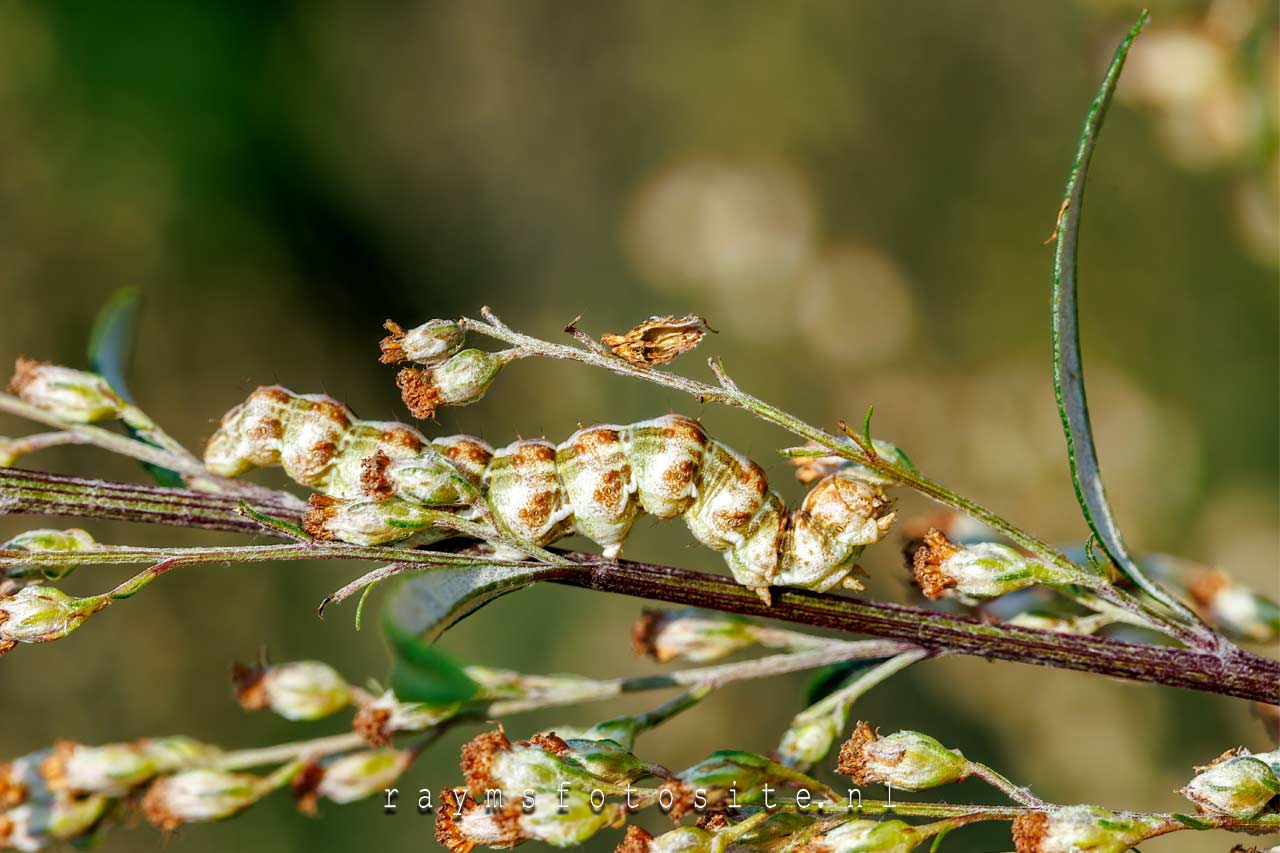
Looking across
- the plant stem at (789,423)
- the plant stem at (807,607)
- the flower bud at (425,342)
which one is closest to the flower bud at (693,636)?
the plant stem at (807,607)

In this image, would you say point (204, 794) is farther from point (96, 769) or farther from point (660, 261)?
point (660, 261)

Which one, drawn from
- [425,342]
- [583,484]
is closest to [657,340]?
[583,484]

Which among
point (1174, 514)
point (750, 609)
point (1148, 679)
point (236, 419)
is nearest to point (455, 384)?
point (236, 419)

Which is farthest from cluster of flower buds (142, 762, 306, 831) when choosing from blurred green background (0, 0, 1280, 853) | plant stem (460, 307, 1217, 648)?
blurred green background (0, 0, 1280, 853)

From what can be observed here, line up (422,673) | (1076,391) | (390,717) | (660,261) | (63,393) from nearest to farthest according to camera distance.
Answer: (422,673) < (1076,391) < (63,393) < (390,717) < (660,261)

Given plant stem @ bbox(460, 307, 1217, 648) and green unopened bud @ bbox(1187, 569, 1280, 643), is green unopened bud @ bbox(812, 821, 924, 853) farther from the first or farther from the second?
green unopened bud @ bbox(1187, 569, 1280, 643)
